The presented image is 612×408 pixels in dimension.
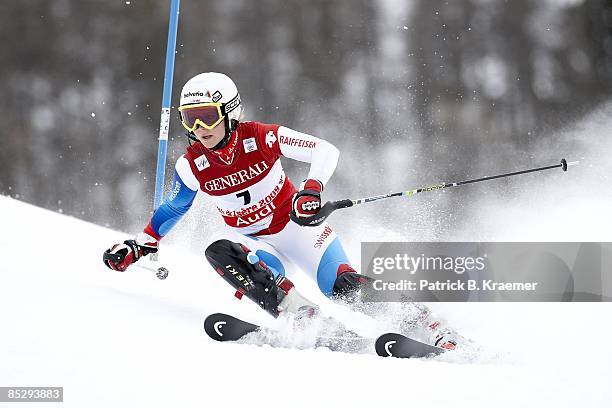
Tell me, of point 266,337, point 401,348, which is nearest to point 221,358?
point 266,337

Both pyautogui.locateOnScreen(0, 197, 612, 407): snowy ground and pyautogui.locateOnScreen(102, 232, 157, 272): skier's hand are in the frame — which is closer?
pyautogui.locateOnScreen(0, 197, 612, 407): snowy ground

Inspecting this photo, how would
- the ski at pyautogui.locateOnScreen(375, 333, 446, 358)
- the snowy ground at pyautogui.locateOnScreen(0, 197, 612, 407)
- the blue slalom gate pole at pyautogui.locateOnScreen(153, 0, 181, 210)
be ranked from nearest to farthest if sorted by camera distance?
the snowy ground at pyautogui.locateOnScreen(0, 197, 612, 407), the ski at pyautogui.locateOnScreen(375, 333, 446, 358), the blue slalom gate pole at pyautogui.locateOnScreen(153, 0, 181, 210)

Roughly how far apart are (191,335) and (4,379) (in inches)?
39.1

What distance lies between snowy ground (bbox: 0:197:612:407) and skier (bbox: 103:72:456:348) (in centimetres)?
34

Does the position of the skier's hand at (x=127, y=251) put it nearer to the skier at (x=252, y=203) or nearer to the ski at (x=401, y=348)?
the skier at (x=252, y=203)

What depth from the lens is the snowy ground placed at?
2287mm

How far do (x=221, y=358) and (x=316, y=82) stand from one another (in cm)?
1218

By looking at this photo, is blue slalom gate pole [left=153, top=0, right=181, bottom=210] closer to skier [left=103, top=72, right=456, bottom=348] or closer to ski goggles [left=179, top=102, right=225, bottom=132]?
skier [left=103, top=72, right=456, bottom=348]

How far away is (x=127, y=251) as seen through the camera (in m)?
3.62

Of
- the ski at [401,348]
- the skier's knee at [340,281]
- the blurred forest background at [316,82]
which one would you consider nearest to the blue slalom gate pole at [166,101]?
the skier's knee at [340,281]

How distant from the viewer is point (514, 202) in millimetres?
10570

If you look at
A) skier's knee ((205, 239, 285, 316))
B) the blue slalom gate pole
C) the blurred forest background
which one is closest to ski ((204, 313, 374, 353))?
skier's knee ((205, 239, 285, 316))

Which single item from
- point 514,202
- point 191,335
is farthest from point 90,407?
point 514,202

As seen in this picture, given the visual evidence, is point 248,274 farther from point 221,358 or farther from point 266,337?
point 221,358
